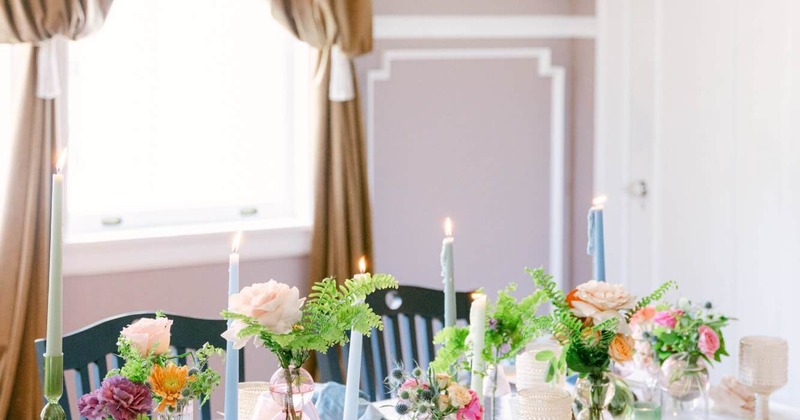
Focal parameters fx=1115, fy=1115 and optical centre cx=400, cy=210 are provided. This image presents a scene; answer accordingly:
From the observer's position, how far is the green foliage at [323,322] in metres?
1.57

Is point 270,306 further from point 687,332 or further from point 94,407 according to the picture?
point 687,332

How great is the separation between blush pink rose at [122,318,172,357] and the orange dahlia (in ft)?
0.13

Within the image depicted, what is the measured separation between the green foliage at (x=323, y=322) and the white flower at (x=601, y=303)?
0.36 meters

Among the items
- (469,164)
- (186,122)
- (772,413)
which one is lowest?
(772,413)

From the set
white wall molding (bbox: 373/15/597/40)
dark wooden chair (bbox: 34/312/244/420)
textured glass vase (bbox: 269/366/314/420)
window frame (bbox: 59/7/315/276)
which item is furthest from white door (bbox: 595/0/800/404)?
textured glass vase (bbox: 269/366/314/420)

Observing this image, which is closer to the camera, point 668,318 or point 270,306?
point 270,306

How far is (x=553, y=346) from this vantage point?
2.36 meters

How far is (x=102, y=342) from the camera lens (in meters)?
2.23

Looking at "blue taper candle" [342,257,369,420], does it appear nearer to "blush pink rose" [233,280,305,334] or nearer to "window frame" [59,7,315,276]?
"blush pink rose" [233,280,305,334]

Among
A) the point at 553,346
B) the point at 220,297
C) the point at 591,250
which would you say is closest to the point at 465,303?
the point at 553,346

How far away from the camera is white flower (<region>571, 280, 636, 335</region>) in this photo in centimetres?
183

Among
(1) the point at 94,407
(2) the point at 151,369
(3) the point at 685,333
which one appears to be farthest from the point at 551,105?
(1) the point at 94,407

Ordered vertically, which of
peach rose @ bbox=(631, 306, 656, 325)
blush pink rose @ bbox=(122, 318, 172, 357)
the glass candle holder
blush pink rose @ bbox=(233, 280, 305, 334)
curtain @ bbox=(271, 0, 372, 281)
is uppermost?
curtain @ bbox=(271, 0, 372, 281)

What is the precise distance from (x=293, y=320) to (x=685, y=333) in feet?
2.91
